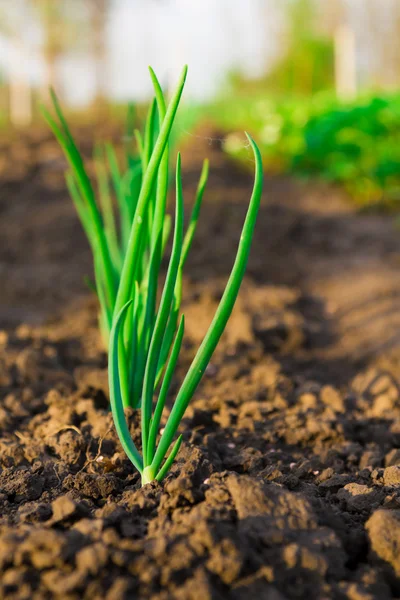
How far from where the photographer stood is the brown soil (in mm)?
784

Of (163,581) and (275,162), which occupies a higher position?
(163,581)

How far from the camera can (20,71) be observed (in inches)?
340

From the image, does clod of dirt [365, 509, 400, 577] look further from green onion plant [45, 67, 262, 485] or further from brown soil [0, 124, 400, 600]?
green onion plant [45, 67, 262, 485]

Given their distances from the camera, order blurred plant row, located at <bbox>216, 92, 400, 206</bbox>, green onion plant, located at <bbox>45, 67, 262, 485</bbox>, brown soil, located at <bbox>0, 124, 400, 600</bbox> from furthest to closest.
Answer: blurred plant row, located at <bbox>216, 92, 400, 206</bbox> → green onion plant, located at <bbox>45, 67, 262, 485</bbox> → brown soil, located at <bbox>0, 124, 400, 600</bbox>

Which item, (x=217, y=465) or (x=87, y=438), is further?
(x=87, y=438)

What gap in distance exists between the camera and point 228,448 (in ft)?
4.29

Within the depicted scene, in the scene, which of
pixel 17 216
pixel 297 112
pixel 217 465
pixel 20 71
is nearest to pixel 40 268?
pixel 17 216

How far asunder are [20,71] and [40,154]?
12.6ft

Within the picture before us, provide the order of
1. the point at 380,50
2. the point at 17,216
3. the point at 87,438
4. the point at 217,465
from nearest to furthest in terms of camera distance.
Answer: the point at 217,465
the point at 87,438
the point at 17,216
the point at 380,50

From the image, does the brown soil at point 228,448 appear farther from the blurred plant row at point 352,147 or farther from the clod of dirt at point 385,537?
the blurred plant row at point 352,147

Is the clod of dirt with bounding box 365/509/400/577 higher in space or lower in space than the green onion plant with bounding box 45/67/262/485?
lower

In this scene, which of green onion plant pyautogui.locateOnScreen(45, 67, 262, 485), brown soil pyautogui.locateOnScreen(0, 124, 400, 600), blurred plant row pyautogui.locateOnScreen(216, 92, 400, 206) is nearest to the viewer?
brown soil pyautogui.locateOnScreen(0, 124, 400, 600)

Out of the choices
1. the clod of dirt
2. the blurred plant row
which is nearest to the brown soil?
the clod of dirt

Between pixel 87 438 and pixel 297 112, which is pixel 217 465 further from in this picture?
pixel 297 112
